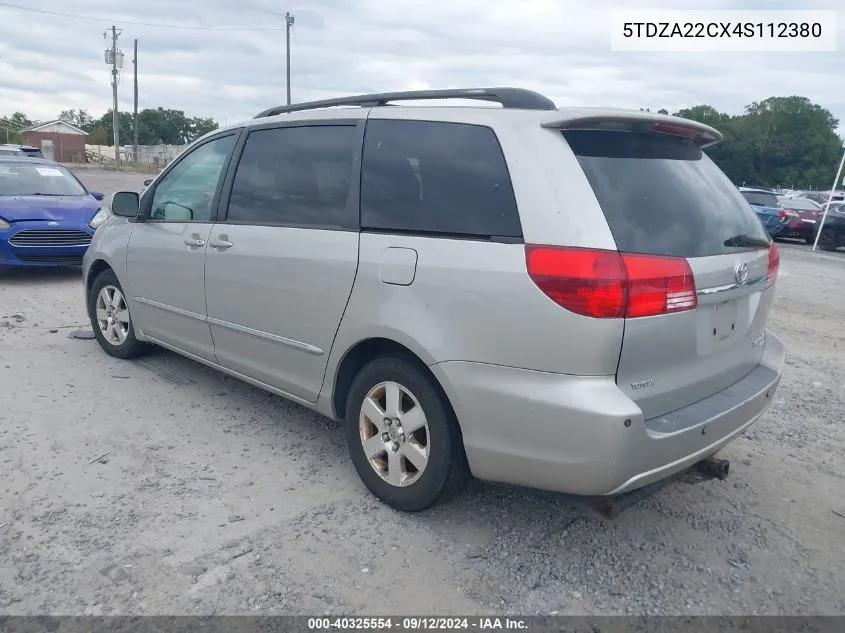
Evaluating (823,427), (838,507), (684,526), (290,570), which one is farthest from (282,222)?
(823,427)

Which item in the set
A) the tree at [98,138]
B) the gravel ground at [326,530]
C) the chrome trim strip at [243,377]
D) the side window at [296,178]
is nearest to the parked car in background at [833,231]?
the gravel ground at [326,530]

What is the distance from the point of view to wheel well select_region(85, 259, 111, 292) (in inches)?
219

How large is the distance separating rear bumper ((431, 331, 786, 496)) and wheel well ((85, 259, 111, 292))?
3699 mm

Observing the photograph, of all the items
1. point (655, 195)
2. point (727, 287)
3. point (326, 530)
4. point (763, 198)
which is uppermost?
point (655, 195)

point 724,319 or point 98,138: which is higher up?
point 724,319

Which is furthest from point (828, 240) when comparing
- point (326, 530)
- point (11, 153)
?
point (326, 530)

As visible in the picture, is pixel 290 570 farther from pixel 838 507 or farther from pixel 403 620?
pixel 838 507

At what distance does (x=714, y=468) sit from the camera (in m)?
3.15

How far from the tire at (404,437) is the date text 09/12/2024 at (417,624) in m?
0.61

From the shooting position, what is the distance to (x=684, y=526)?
3.26 metres

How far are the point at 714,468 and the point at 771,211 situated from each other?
18.1 m

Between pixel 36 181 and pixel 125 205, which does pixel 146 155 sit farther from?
pixel 125 205

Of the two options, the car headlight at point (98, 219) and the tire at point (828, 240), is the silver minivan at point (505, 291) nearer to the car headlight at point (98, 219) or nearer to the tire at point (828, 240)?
the car headlight at point (98, 219)

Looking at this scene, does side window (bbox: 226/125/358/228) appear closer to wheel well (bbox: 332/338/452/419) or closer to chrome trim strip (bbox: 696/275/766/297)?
wheel well (bbox: 332/338/452/419)
